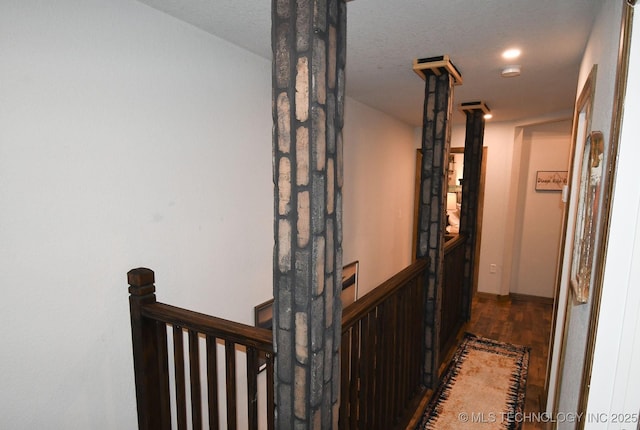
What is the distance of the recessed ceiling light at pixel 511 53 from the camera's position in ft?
7.13

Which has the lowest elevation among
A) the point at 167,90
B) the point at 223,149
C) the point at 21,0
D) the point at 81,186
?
the point at 81,186

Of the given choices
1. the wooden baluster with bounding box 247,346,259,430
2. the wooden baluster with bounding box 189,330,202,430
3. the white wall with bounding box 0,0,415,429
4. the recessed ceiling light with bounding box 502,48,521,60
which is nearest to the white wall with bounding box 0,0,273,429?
the white wall with bounding box 0,0,415,429

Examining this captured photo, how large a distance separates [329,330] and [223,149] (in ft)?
4.42

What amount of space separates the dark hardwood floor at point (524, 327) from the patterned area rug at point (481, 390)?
70mm

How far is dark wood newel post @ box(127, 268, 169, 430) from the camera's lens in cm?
159

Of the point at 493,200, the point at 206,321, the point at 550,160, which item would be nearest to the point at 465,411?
the point at 206,321

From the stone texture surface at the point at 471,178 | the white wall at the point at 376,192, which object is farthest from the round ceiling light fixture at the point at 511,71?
the white wall at the point at 376,192

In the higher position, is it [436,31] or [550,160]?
[436,31]

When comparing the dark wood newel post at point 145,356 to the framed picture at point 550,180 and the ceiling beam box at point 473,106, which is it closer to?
the ceiling beam box at point 473,106

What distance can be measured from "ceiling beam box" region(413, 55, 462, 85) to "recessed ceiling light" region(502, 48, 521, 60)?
325mm

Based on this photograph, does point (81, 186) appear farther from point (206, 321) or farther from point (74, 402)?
point (74, 402)

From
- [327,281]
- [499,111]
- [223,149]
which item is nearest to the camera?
[327,281]

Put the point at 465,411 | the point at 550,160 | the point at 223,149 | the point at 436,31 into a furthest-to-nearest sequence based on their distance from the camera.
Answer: the point at 550,160
the point at 465,411
the point at 223,149
the point at 436,31

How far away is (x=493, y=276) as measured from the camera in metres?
5.03
